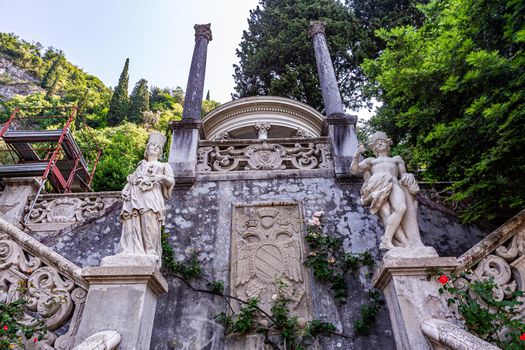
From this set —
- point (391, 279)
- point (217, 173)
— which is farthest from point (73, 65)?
point (391, 279)

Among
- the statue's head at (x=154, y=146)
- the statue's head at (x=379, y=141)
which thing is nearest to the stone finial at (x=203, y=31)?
the statue's head at (x=154, y=146)

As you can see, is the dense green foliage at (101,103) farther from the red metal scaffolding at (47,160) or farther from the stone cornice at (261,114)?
the stone cornice at (261,114)

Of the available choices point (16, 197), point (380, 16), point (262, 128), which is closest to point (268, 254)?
point (262, 128)

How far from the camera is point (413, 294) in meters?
3.13

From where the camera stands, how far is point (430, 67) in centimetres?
486

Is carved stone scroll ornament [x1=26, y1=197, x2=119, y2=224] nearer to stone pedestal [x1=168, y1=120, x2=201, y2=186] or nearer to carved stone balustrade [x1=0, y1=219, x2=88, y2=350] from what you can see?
stone pedestal [x1=168, y1=120, x2=201, y2=186]

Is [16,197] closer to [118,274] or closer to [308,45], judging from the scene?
[118,274]

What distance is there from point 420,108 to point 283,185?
2.51m

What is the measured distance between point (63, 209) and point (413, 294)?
22.5 feet

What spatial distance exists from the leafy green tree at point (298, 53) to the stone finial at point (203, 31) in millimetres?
5147

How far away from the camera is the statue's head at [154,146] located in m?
4.14

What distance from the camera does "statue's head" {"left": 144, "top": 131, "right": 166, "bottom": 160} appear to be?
4.14m

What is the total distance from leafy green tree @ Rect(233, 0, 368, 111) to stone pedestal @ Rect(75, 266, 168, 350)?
1179cm

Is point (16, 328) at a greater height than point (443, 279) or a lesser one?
lesser
